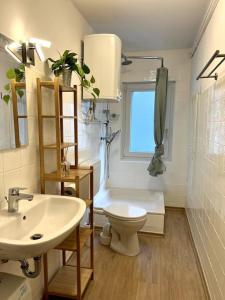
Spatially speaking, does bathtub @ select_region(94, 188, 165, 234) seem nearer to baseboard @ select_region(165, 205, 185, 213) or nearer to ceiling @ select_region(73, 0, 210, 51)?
baseboard @ select_region(165, 205, 185, 213)

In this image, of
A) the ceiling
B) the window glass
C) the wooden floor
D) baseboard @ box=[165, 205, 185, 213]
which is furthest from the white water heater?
baseboard @ box=[165, 205, 185, 213]

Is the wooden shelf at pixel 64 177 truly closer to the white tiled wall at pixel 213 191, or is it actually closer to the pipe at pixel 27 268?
the pipe at pixel 27 268

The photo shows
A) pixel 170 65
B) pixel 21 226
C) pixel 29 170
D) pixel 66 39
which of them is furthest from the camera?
pixel 170 65

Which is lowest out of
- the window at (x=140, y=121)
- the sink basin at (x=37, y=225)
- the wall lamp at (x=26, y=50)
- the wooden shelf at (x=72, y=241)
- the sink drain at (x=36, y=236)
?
the wooden shelf at (x=72, y=241)

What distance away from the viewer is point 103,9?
7.70ft

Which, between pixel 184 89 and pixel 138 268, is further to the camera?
pixel 184 89

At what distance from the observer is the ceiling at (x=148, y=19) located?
7.28 feet

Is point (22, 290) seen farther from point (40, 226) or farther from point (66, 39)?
point (66, 39)

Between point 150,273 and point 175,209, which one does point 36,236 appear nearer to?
point 150,273

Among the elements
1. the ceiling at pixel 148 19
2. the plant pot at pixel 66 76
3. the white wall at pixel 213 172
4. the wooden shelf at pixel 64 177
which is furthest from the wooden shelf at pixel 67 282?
the ceiling at pixel 148 19

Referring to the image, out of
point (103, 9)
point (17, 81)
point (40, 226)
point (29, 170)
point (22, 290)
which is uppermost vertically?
point (103, 9)

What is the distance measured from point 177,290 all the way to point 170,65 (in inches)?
116

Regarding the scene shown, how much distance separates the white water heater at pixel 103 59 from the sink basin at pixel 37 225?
56.9 inches

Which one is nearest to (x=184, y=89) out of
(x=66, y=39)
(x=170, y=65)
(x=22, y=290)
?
(x=170, y=65)
